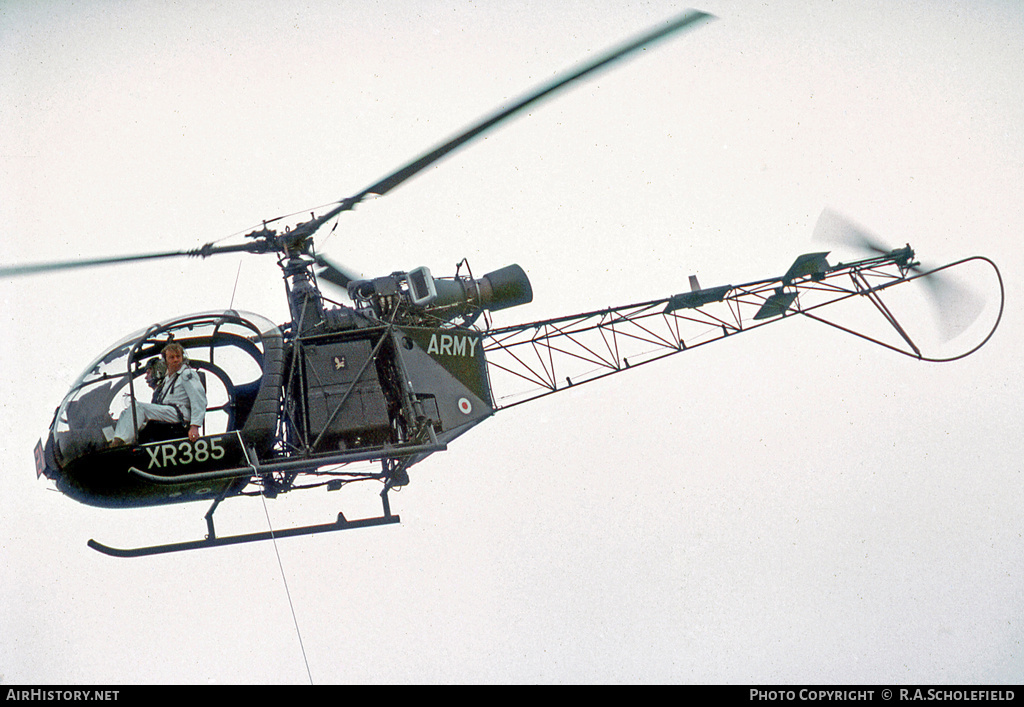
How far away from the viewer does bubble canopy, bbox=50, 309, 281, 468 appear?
29.6 feet

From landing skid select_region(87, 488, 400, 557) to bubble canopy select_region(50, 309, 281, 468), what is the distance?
107 cm

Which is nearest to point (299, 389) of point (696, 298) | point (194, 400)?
point (194, 400)

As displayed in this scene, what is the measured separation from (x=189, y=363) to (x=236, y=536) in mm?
1867

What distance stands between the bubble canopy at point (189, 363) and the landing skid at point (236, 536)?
107cm

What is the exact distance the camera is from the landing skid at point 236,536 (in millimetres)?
9398

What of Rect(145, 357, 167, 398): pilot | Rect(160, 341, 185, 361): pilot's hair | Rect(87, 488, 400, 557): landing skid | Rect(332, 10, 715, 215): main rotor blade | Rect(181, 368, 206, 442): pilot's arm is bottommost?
Rect(87, 488, 400, 557): landing skid

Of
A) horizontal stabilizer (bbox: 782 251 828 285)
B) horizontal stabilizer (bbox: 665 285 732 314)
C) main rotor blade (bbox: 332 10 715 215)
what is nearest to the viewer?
main rotor blade (bbox: 332 10 715 215)

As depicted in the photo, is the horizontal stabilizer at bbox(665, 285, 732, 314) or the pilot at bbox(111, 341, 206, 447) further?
the horizontal stabilizer at bbox(665, 285, 732, 314)

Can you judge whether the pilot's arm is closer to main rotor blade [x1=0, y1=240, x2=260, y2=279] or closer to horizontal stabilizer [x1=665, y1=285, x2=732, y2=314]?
main rotor blade [x1=0, y1=240, x2=260, y2=279]

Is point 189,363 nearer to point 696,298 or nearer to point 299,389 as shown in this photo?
point 299,389

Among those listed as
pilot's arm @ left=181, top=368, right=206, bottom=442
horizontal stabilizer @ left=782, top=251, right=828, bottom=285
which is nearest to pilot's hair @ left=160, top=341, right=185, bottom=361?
pilot's arm @ left=181, top=368, right=206, bottom=442

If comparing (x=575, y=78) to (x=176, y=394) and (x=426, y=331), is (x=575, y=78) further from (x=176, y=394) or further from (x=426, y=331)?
(x=176, y=394)
